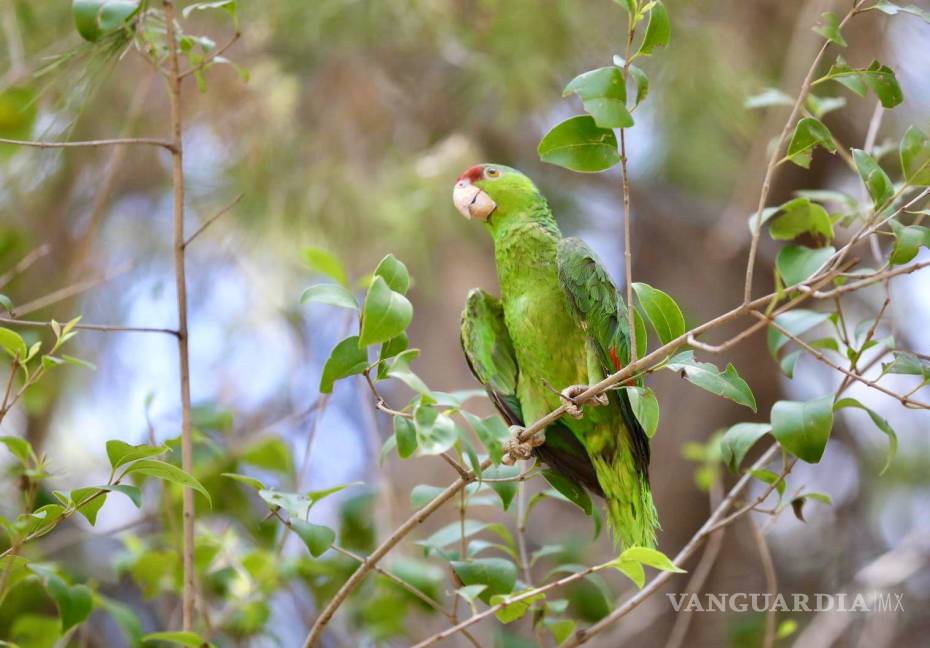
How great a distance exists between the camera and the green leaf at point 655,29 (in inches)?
37.2

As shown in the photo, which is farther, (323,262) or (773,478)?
(773,478)

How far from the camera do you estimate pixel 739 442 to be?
1204 mm

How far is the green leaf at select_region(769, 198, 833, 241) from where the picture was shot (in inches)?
49.3

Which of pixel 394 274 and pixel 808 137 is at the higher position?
pixel 808 137

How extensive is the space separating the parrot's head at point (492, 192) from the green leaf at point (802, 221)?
0.53 metres

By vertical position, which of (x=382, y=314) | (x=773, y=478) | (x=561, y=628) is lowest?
(x=561, y=628)

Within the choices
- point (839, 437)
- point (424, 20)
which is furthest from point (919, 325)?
point (424, 20)

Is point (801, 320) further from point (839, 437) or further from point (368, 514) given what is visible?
point (839, 437)

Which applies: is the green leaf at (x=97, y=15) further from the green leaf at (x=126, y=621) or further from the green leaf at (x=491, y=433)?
the green leaf at (x=126, y=621)

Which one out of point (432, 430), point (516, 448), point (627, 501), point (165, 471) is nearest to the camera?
point (432, 430)

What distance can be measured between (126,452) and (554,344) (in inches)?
32.7

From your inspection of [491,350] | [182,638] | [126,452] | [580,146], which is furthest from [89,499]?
[491,350]


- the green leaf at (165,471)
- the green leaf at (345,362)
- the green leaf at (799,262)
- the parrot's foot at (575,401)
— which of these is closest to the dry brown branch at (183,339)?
the green leaf at (165,471)

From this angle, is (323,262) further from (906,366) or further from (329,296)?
(906,366)
